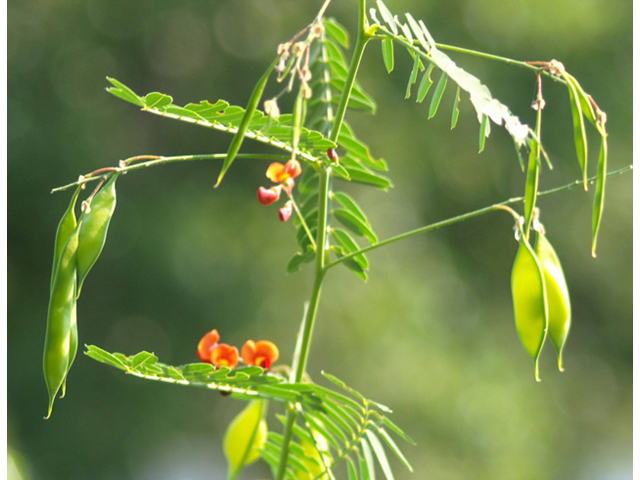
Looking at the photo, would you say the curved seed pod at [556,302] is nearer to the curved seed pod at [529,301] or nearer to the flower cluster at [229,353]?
the curved seed pod at [529,301]

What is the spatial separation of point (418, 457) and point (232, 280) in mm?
922

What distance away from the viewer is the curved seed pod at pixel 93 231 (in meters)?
0.25

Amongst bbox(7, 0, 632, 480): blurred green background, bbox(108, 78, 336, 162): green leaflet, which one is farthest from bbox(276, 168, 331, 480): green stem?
bbox(7, 0, 632, 480): blurred green background

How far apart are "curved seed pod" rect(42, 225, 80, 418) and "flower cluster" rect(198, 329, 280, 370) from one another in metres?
0.08

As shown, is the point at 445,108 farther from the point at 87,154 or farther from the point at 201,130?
the point at 87,154

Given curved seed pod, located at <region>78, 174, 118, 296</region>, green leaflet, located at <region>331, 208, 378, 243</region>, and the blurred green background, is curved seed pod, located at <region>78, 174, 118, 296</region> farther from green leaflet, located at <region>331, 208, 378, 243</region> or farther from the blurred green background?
the blurred green background

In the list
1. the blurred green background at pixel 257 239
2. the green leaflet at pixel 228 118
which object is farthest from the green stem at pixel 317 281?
the blurred green background at pixel 257 239

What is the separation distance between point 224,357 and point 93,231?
4.3 inches

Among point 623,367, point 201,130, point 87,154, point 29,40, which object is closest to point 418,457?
point 623,367

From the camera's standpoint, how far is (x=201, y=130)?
2.04 m

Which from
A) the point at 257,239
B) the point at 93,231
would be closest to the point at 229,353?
the point at 93,231

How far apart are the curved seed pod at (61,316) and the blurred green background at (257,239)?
153 cm

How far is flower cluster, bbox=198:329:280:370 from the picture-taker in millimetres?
327

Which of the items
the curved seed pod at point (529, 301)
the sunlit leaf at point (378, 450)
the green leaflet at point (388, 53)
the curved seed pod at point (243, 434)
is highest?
the green leaflet at point (388, 53)
